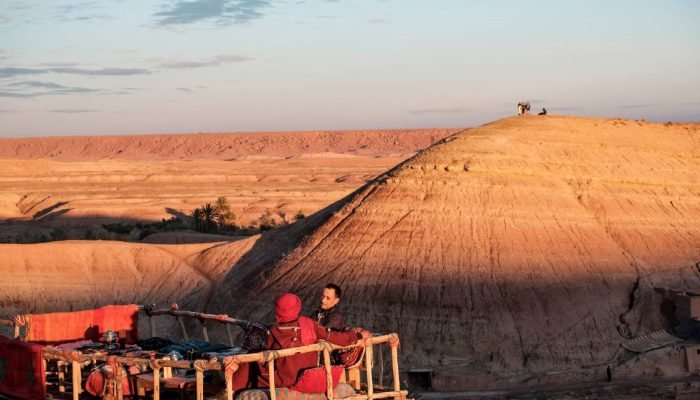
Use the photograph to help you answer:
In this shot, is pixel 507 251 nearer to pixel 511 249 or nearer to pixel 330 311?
pixel 511 249

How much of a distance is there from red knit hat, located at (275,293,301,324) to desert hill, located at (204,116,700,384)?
674 inches

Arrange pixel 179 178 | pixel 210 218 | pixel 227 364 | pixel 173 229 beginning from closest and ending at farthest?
pixel 227 364
pixel 173 229
pixel 210 218
pixel 179 178

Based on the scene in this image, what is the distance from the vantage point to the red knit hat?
12.3 metres

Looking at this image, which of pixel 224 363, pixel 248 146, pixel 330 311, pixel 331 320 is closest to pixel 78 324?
pixel 330 311

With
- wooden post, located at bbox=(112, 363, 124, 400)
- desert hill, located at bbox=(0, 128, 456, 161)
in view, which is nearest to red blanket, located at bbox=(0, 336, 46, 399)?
wooden post, located at bbox=(112, 363, 124, 400)

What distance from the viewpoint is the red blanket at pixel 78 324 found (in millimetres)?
16422

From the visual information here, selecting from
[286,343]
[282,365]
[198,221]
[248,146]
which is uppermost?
[248,146]

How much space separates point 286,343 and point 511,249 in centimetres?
2056

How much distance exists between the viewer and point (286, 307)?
40.4ft

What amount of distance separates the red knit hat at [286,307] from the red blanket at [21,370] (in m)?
3.73

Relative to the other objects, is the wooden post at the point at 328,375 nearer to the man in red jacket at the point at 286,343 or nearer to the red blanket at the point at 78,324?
the man in red jacket at the point at 286,343

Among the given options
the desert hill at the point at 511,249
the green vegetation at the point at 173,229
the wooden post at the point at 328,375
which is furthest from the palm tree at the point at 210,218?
the wooden post at the point at 328,375

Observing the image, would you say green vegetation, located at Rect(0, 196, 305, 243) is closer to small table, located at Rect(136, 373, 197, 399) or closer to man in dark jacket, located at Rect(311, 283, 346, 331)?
man in dark jacket, located at Rect(311, 283, 346, 331)

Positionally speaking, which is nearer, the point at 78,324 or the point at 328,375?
the point at 328,375
